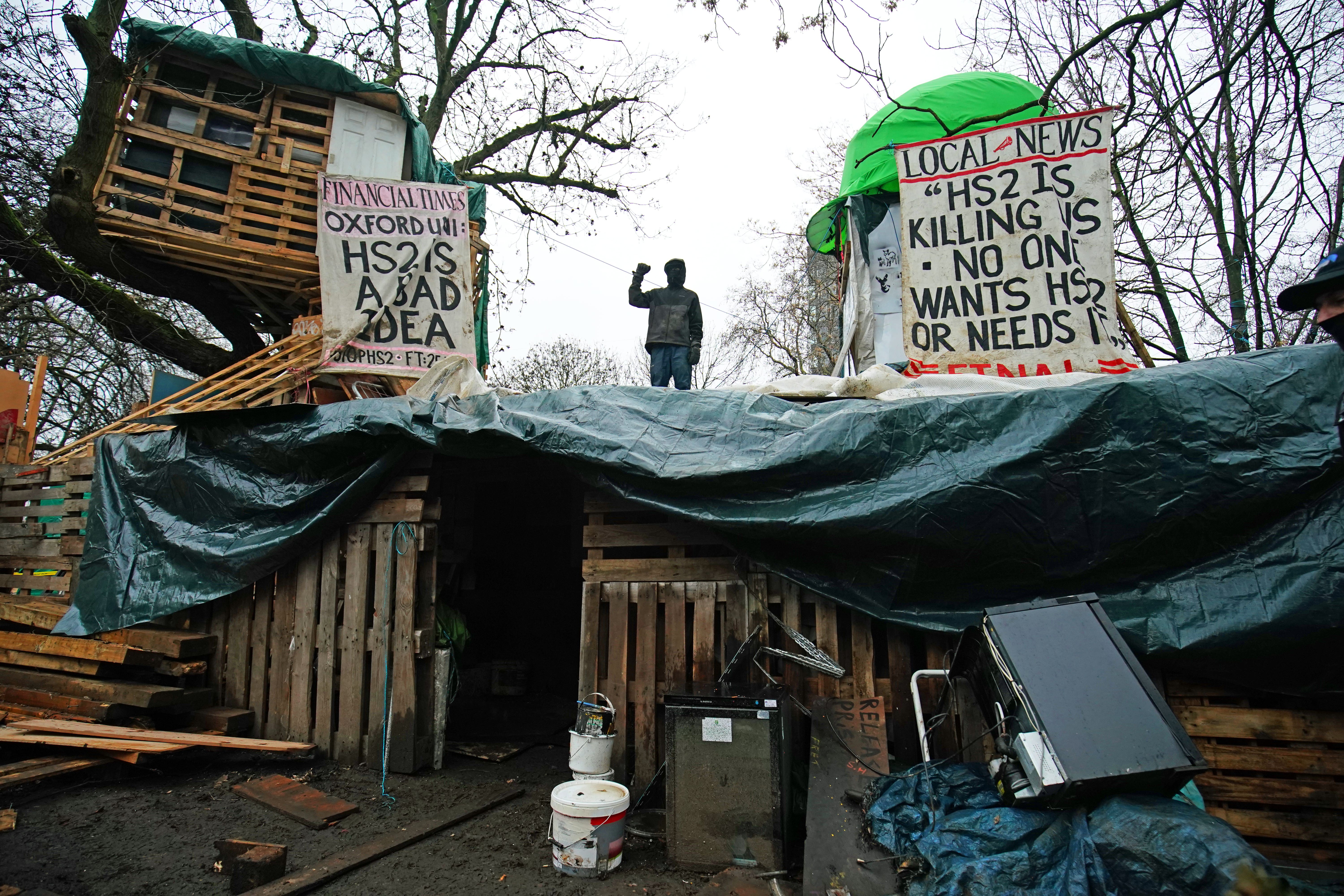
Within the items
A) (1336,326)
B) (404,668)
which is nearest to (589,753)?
(404,668)

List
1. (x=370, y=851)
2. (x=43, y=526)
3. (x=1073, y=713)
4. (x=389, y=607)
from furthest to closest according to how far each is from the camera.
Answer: (x=43, y=526) < (x=389, y=607) < (x=370, y=851) < (x=1073, y=713)

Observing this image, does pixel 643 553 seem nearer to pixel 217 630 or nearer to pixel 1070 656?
pixel 1070 656

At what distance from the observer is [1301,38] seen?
196 inches

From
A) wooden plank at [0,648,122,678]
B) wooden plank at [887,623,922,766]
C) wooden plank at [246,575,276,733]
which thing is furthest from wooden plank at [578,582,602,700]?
wooden plank at [0,648,122,678]

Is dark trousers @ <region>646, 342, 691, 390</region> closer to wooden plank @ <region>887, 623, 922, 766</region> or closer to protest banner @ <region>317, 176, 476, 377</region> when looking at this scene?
protest banner @ <region>317, 176, 476, 377</region>

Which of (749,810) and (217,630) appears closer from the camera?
(749,810)

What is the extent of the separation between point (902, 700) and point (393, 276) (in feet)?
18.4

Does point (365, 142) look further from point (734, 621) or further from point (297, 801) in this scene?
point (734, 621)

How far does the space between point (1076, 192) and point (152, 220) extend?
9089 millimetres

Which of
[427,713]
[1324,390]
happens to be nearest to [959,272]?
[1324,390]

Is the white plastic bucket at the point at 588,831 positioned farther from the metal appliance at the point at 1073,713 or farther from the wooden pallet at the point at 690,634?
the metal appliance at the point at 1073,713

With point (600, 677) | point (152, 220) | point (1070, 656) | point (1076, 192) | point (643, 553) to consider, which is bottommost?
point (600, 677)

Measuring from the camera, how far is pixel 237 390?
6836mm

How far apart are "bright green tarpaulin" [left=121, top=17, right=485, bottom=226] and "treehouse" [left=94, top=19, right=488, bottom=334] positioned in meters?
0.01
